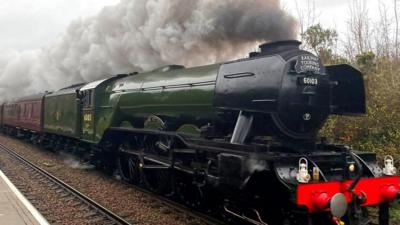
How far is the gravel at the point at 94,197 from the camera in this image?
7305 mm

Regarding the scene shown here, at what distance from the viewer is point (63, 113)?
14.6 metres

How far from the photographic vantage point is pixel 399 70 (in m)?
9.94

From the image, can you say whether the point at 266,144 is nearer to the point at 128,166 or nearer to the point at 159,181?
the point at 159,181

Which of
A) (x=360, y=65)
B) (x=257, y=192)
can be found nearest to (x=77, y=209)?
(x=257, y=192)

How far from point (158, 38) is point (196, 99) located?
11.6ft

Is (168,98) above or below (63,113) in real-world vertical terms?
above

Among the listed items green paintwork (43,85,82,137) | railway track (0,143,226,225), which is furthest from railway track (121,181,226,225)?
green paintwork (43,85,82,137)

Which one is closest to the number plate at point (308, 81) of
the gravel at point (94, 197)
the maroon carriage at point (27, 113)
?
the gravel at point (94, 197)

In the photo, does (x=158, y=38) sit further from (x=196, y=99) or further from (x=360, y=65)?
(x=360, y=65)

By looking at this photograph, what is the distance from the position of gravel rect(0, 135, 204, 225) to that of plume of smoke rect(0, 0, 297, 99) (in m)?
3.35

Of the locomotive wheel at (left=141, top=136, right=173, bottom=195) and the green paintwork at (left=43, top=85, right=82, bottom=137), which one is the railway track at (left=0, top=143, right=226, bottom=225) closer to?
the locomotive wheel at (left=141, top=136, right=173, bottom=195)

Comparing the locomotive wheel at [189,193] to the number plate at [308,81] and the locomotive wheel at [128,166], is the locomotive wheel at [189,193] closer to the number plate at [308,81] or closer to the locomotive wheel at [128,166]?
the locomotive wheel at [128,166]

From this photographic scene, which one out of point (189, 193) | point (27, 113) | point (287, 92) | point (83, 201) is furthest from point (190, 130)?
point (27, 113)

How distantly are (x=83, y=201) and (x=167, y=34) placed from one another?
13.8ft
